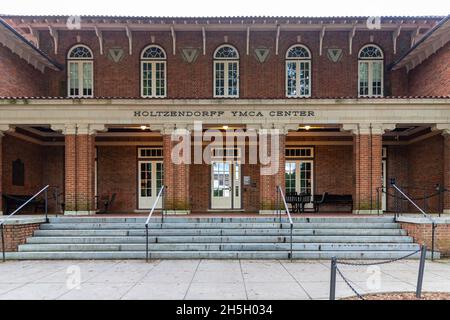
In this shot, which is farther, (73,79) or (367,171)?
(73,79)

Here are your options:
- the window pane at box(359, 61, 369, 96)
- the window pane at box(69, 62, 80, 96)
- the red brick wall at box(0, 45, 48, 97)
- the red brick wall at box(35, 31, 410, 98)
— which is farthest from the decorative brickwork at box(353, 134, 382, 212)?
the red brick wall at box(0, 45, 48, 97)

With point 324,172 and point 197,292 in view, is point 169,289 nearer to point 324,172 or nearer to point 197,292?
point 197,292

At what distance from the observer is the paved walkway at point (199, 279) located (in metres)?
7.06

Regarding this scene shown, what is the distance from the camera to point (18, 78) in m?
16.6

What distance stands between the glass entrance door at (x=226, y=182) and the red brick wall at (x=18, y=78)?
928 centimetres

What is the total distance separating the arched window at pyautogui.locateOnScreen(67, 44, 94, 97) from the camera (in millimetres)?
18500

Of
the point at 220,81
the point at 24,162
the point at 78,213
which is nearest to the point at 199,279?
the point at 78,213

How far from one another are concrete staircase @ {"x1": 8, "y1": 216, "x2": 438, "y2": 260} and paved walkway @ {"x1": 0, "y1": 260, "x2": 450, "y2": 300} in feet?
1.49

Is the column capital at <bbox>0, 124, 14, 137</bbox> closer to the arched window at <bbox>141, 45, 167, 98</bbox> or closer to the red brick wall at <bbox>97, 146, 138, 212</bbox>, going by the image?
the red brick wall at <bbox>97, 146, 138, 212</bbox>

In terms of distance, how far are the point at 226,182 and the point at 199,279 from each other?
9.87m

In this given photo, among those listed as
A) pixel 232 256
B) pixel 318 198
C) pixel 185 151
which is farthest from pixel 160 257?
pixel 318 198

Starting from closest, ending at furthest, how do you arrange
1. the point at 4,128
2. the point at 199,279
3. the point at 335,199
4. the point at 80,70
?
the point at 199,279, the point at 4,128, the point at 335,199, the point at 80,70

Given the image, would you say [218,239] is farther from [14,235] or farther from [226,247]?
[14,235]

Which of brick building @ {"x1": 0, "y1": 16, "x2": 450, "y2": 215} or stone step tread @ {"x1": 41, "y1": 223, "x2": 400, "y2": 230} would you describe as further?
brick building @ {"x1": 0, "y1": 16, "x2": 450, "y2": 215}
